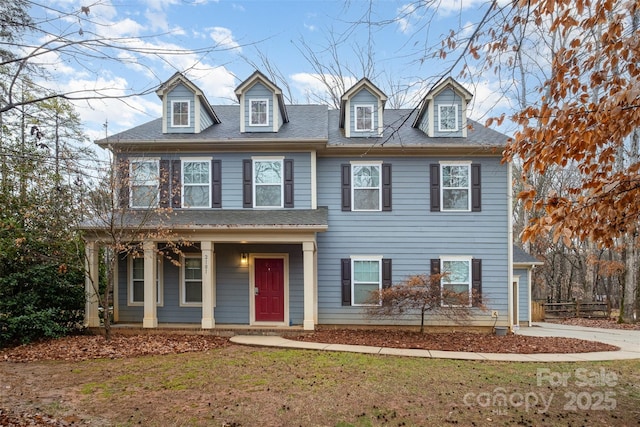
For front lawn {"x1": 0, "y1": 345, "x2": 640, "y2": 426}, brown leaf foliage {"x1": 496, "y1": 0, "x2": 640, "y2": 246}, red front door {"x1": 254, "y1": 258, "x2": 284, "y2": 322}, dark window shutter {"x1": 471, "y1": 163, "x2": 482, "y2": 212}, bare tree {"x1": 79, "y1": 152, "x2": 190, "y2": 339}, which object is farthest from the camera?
red front door {"x1": 254, "y1": 258, "x2": 284, "y2": 322}

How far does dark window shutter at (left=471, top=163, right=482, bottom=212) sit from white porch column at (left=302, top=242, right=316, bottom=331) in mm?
4996

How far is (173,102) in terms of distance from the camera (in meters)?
12.1

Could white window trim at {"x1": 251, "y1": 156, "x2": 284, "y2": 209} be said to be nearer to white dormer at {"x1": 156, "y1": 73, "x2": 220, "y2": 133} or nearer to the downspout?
white dormer at {"x1": 156, "y1": 73, "x2": 220, "y2": 133}

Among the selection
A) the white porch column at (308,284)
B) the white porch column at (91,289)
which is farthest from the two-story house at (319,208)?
the white porch column at (91,289)

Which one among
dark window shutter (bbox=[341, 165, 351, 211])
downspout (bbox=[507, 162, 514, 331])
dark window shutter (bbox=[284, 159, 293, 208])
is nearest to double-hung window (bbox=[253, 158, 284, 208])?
dark window shutter (bbox=[284, 159, 293, 208])

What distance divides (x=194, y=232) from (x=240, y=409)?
6.39 m

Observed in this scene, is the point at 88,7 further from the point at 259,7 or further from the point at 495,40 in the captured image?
the point at 495,40

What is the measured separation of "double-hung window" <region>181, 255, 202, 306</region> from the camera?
38.8 ft

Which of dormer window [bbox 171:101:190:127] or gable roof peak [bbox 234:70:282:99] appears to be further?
dormer window [bbox 171:101:190:127]

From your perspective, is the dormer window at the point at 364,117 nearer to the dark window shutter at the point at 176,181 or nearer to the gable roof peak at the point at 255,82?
the gable roof peak at the point at 255,82

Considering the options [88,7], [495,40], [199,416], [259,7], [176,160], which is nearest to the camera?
[88,7]

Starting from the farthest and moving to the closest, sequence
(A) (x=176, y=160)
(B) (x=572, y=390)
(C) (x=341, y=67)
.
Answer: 1. (C) (x=341, y=67)
2. (A) (x=176, y=160)
3. (B) (x=572, y=390)

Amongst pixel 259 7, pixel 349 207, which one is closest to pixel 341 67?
pixel 349 207

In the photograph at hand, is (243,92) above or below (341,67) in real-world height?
below
